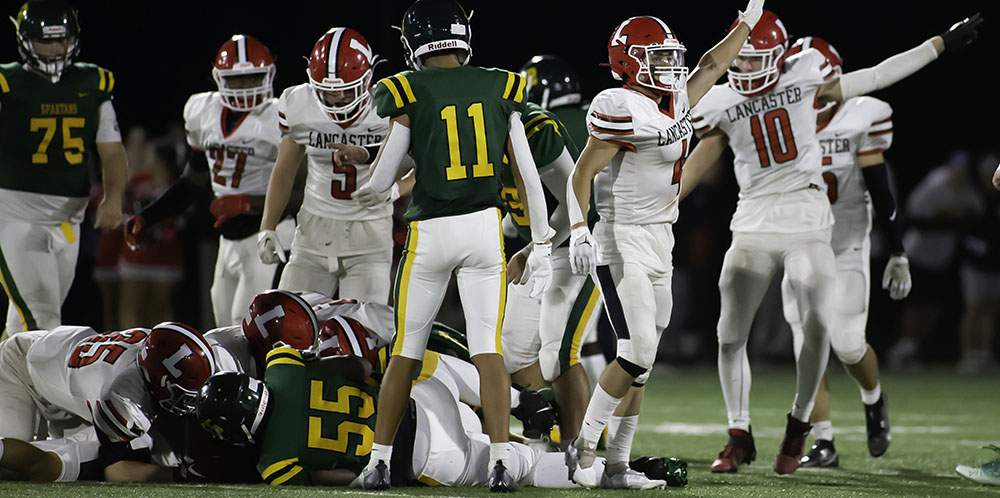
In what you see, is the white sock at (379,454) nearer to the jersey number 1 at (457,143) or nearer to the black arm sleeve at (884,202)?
the jersey number 1 at (457,143)

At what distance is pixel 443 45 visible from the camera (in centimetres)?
416

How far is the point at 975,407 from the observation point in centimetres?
779

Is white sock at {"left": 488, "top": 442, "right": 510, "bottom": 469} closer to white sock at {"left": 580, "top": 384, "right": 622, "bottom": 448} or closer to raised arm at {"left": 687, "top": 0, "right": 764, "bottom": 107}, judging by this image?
white sock at {"left": 580, "top": 384, "right": 622, "bottom": 448}

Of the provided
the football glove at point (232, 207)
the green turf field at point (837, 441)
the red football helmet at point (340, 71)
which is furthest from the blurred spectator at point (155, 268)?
the red football helmet at point (340, 71)

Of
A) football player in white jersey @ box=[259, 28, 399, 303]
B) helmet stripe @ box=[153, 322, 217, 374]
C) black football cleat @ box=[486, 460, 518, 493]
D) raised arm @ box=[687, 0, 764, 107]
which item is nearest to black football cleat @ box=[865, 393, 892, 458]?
raised arm @ box=[687, 0, 764, 107]

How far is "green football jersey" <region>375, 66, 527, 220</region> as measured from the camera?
409cm

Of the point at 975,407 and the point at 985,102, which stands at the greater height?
the point at 985,102

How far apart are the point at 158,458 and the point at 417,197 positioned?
1368 mm

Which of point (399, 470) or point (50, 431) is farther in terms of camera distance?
point (50, 431)

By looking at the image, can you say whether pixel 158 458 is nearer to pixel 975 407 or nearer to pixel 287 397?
pixel 287 397

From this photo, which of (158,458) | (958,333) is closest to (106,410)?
(158,458)

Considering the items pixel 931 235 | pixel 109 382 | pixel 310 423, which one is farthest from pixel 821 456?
pixel 931 235

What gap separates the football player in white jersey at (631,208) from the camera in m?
4.30

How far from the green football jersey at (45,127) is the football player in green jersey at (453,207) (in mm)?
2366
